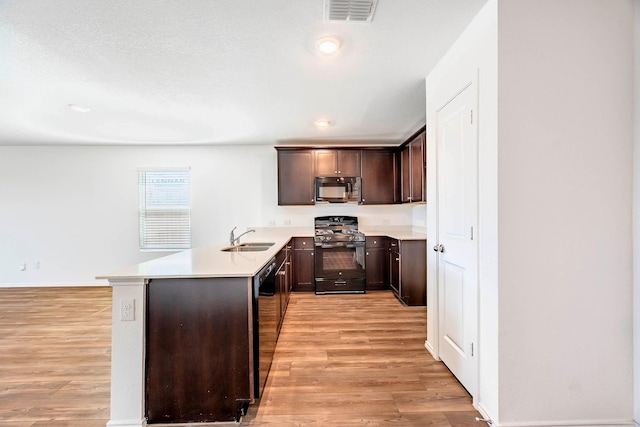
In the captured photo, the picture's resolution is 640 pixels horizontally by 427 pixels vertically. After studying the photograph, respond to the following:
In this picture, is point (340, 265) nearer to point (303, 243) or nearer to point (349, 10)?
point (303, 243)

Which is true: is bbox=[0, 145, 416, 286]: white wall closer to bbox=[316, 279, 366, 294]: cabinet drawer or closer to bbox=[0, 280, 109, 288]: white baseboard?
bbox=[0, 280, 109, 288]: white baseboard

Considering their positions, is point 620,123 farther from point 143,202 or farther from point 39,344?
point 143,202

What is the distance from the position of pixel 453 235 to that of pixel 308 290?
2744mm

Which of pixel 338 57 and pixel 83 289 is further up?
pixel 338 57

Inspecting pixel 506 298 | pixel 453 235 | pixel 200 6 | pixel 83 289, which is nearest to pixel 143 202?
pixel 83 289

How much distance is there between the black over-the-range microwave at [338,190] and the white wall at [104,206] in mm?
339

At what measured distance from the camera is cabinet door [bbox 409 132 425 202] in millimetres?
3602

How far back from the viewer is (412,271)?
366 cm

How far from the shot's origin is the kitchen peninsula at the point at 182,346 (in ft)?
5.28

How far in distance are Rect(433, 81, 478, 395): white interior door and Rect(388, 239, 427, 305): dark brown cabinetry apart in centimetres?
134

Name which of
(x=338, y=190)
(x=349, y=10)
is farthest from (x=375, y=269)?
(x=349, y=10)

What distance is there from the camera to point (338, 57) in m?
2.12

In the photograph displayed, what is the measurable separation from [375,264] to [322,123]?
2240 mm

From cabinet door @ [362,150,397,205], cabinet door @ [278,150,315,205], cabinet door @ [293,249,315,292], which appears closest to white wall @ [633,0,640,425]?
cabinet door @ [362,150,397,205]
